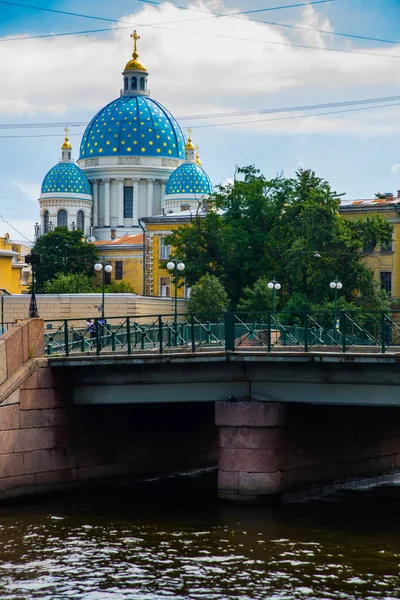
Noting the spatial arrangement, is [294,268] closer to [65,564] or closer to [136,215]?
[65,564]

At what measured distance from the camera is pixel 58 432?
35.8 meters

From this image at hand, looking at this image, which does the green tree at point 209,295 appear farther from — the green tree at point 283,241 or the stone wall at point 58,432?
the stone wall at point 58,432

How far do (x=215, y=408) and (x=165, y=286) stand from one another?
259 ft

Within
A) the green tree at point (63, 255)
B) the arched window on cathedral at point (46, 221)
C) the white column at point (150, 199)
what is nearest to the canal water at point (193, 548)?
the green tree at point (63, 255)

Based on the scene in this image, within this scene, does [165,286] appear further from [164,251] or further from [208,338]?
[208,338]

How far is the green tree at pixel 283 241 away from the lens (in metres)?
72.6

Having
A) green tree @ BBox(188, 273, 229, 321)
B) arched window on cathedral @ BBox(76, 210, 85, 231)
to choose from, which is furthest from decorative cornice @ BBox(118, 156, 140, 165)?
green tree @ BBox(188, 273, 229, 321)

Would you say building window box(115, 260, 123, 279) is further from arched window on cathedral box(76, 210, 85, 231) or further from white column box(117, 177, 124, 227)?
white column box(117, 177, 124, 227)

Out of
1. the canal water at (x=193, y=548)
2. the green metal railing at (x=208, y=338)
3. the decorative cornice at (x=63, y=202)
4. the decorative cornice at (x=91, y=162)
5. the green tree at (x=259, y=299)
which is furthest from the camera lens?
the decorative cornice at (x=91, y=162)

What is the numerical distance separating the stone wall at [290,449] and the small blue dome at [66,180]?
360ft

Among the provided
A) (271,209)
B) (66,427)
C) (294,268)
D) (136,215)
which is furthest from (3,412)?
(136,215)

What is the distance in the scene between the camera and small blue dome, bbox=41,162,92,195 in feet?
478

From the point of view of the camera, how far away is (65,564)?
2697 centimetres

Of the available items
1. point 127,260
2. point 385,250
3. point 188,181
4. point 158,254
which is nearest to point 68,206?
point 188,181
